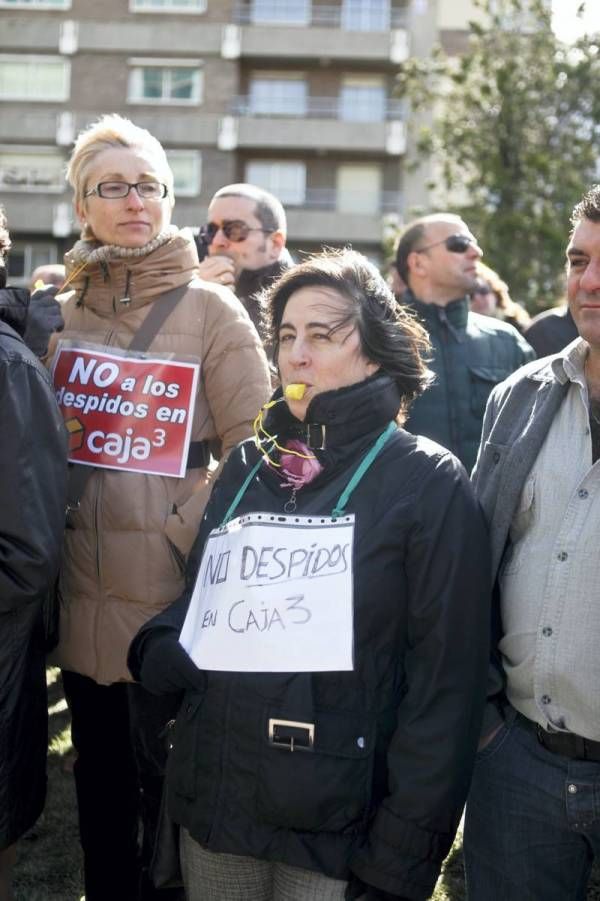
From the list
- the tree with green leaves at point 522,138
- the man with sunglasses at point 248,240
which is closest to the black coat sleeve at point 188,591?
the man with sunglasses at point 248,240

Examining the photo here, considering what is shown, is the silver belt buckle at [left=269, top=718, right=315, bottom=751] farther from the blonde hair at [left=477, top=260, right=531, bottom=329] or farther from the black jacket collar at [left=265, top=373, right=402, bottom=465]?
the blonde hair at [left=477, top=260, right=531, bottom=329]

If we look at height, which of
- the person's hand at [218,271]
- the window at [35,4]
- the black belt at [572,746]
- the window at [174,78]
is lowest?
the black belt at [572,746]

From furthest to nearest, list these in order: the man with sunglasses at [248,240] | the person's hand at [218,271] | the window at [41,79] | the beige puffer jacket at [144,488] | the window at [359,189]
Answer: the window at [41,79], the window at [359,189], the man with sunglasses at [248,240], the person's hand at [218,271], the beige puffer jacket at [144,488]

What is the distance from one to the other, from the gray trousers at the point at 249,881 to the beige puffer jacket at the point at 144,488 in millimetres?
829

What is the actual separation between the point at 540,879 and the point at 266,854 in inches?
24.2

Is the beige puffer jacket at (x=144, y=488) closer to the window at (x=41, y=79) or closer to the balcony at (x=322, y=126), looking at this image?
the balcony at (x=322, y=126)

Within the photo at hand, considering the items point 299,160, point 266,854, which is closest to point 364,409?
point 266,854

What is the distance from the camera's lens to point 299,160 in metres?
37.7

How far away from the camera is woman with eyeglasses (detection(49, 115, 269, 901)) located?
3.23 m

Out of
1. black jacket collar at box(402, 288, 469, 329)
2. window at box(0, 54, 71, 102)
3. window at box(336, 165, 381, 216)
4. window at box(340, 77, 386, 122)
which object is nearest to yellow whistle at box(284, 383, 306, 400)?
black jacket collar at box(402, 288, 469, 329)

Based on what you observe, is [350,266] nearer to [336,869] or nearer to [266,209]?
[336,869]

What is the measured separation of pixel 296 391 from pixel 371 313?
0.27m

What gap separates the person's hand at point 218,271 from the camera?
4180 millimetres

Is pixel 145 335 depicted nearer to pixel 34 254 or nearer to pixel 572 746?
pixel 572 746
